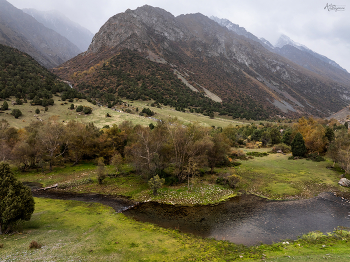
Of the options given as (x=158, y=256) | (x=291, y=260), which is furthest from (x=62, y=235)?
(x=291, y=260)

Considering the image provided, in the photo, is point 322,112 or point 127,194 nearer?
point 127,194

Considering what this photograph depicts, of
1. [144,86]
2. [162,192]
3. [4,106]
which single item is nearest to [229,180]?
[162,192]

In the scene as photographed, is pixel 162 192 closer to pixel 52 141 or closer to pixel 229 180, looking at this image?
pixel 229 180

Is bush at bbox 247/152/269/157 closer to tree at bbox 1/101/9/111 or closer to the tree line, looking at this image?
the tree line

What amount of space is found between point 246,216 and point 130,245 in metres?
15.6

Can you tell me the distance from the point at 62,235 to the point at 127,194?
42.2 ft

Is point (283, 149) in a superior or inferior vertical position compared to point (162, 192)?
superior

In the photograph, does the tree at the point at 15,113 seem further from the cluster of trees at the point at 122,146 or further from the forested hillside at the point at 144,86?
the forested hillside at the point at 144,86

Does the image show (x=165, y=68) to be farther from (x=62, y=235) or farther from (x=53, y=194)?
(x=62, y=235)

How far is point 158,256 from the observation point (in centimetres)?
1455

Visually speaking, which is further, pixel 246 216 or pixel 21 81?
pixel 21 81

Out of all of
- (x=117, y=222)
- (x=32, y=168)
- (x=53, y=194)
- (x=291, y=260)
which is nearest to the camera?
(x=291, y=260)

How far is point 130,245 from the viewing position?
52.8 ft

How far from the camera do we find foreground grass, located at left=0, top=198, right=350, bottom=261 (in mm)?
13711
